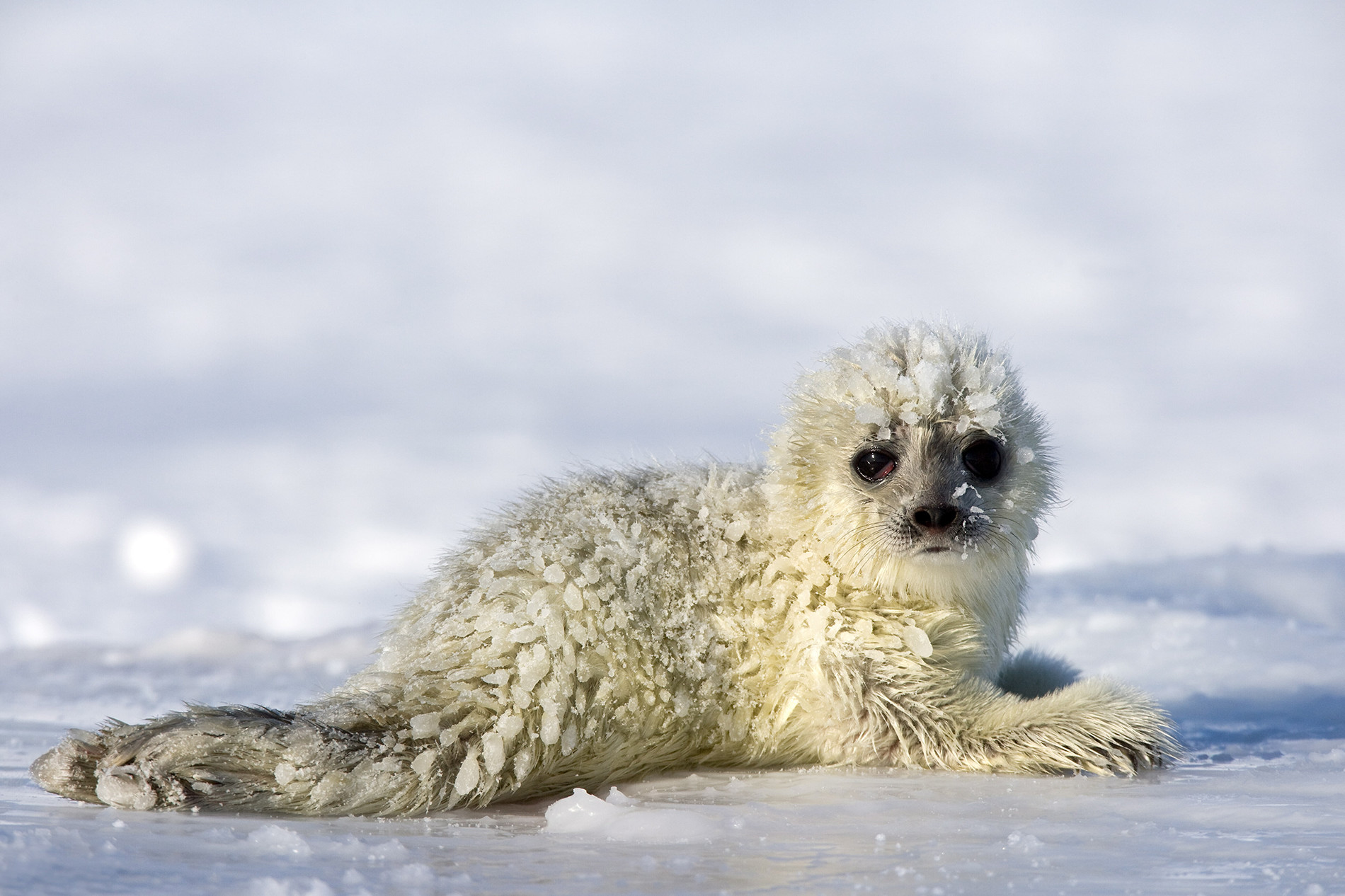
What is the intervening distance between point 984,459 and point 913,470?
35 centimetres

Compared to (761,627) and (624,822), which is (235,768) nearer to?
(624,822)

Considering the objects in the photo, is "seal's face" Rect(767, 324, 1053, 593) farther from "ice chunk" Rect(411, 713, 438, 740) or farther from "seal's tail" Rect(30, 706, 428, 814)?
"seal's tail" Rect(30, 706, 428, 814)

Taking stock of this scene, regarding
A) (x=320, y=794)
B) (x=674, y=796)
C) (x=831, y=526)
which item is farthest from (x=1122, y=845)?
(x=320, y=794)

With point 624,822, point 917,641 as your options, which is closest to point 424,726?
point 624,822

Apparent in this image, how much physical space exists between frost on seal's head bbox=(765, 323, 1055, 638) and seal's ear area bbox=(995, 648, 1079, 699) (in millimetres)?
763

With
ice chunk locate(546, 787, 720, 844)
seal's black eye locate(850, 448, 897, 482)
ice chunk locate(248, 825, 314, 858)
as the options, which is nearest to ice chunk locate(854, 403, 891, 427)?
seal's black eye locate(850, 448, 897, 482)

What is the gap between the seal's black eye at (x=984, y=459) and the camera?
452 cm

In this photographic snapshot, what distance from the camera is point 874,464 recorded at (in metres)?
4.49

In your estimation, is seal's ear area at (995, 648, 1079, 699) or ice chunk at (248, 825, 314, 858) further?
seal's ear area at (995, 648, 1079, 699)

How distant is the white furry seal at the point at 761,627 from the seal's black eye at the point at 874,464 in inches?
0.6

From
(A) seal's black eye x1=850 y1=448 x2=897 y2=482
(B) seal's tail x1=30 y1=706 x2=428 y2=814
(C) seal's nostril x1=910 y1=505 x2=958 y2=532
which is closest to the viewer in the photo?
(B) seal's tail x1=30 y1=706 x2=428 y2=814

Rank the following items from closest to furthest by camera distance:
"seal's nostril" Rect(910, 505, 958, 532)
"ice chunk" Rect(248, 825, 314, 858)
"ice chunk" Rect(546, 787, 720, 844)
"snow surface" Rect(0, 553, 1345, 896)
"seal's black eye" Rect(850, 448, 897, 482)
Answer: "snow surface" Rect(0, 553, 1345, 896) → "ice chunk" Rect(248, 825, 314, 858) → "ice chunk" Rect(546, 787, 720, 844) → "seal's nostril" Rect(910, 505, 958, 532) → "seal's black eye" Rect(850, 448, 897, 482)

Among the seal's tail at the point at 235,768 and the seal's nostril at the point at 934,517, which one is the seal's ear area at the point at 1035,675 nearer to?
the seal's nostril at the point at 934,517

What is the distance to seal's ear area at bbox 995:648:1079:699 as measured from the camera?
5266 mm
